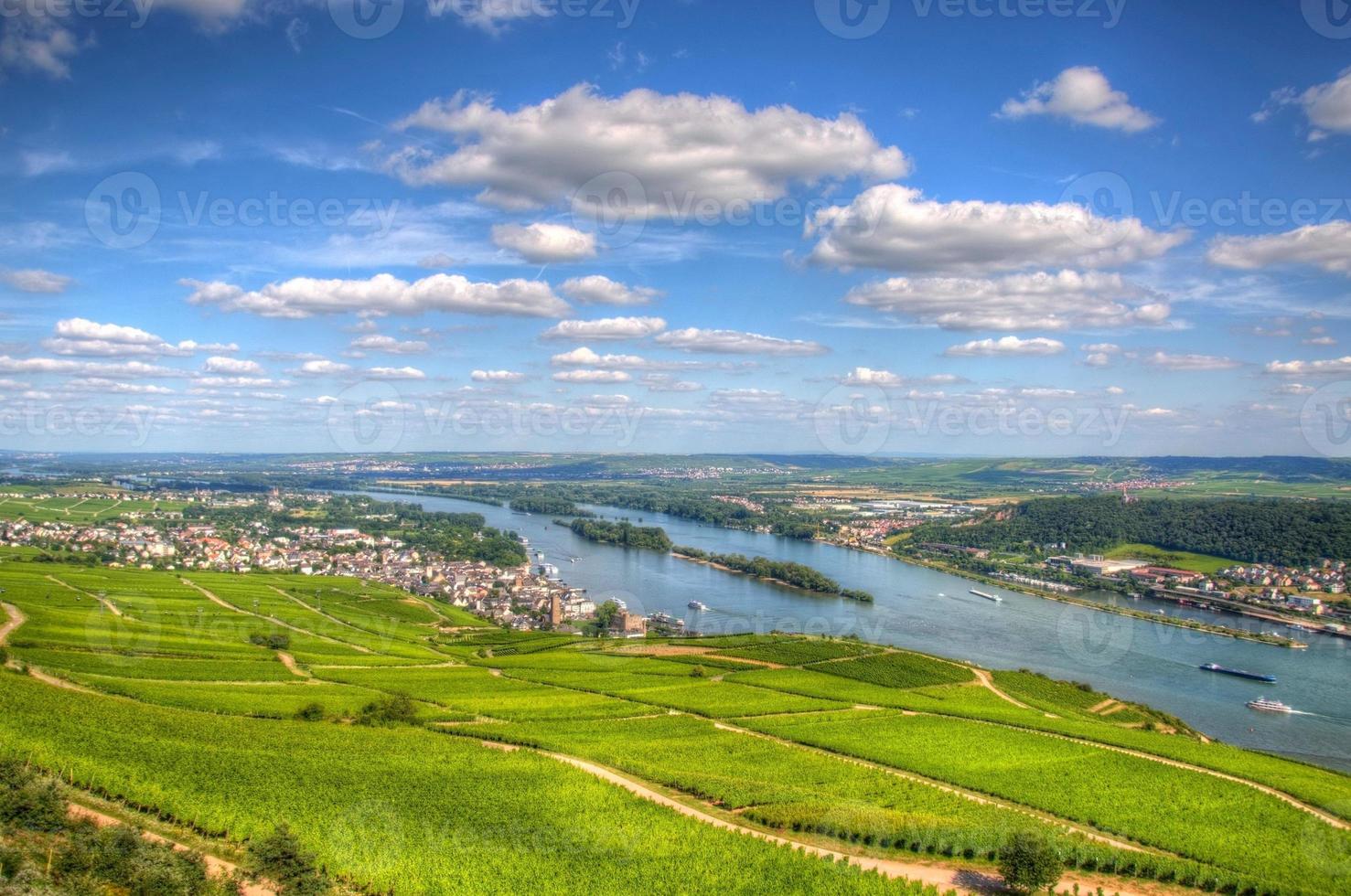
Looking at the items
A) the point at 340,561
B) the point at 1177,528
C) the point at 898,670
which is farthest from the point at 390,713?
the point at 1177,528

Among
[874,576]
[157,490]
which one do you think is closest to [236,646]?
[874,576]

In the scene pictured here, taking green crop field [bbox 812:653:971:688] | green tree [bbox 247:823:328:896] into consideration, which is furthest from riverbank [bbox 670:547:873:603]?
green tree [bbox 247:823:328:896]

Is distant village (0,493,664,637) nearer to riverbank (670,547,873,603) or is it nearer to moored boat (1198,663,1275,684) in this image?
riverbank (670,547,873,603)

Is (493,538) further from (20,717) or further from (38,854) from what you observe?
(38,854)

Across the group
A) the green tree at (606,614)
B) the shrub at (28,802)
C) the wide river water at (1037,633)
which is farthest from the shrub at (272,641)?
the wide river water at (1037,633)

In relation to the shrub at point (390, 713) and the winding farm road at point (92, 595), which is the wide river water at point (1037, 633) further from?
the winding farm road at point (92, 595)

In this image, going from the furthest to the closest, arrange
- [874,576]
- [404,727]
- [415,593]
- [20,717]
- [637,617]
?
[874,576]
[415,593]
[637,617]
[404,727]
[20,717]

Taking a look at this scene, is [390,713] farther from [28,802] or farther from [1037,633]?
[1037,633]
